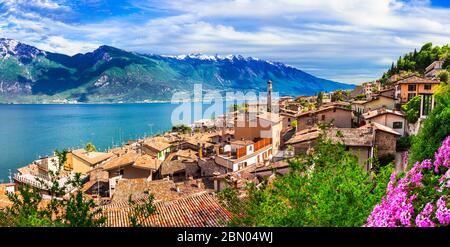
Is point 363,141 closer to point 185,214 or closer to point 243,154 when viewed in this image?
point 185,214

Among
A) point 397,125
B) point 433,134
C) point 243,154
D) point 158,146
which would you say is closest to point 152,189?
point 243,154

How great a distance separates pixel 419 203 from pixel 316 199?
194 centimetres

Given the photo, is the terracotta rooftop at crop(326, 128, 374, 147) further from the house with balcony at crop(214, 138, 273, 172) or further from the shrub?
the house with balcony at crop(214, 138, 273, 172)

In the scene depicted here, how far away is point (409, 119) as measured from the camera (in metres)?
22.6

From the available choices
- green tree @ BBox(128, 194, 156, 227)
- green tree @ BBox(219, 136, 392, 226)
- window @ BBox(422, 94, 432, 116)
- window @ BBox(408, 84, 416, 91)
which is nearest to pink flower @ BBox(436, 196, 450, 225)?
green tree @ BBox(219, 136, 392, 226)

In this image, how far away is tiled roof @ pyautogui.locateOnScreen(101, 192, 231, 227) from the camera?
8141mm

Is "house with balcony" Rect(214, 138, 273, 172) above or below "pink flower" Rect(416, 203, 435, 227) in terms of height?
below

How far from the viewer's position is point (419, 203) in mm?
3367

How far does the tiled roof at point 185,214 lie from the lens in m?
8.14

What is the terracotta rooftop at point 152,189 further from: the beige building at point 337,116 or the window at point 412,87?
the window at point 412,87

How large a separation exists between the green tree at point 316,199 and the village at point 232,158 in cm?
220

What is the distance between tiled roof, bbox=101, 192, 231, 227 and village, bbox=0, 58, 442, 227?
2 centimetres
